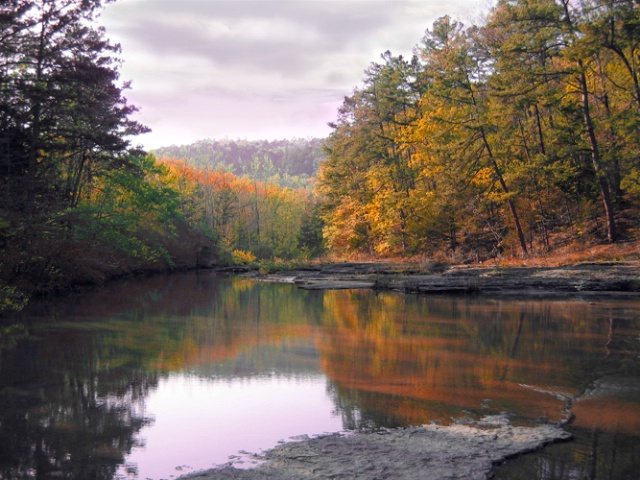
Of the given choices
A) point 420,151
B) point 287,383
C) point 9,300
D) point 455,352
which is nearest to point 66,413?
point 287,383

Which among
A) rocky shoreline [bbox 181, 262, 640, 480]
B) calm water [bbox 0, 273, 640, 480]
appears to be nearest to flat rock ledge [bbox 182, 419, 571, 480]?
rocky shoreline [bbox 181, 262, 640, 480]

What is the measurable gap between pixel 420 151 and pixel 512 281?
14171 mm

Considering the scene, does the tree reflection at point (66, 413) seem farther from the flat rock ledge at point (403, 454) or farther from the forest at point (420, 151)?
the forest at point (420, 151)

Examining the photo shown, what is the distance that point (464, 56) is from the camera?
27.5 m

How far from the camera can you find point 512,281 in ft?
68.2

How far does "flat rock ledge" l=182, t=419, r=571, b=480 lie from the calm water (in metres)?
0.24

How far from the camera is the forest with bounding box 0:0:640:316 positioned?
19562 millimetres

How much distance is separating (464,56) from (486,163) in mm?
5630

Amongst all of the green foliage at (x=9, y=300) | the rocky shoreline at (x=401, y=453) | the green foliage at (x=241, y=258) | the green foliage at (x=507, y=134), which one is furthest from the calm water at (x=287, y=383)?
the green foliage at (x=241, y=258)

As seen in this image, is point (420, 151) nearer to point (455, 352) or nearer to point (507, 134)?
point (507, 134)

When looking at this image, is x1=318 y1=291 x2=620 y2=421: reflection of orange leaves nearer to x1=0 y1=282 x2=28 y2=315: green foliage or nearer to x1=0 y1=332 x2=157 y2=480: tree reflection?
x1=0 y1=332 x2=157 y2=480: tree reflection

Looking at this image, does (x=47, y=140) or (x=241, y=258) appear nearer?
(x=47, y=140)

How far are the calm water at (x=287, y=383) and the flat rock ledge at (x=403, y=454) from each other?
24 cm

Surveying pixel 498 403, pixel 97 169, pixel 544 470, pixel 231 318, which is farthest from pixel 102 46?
pixel 544 470
